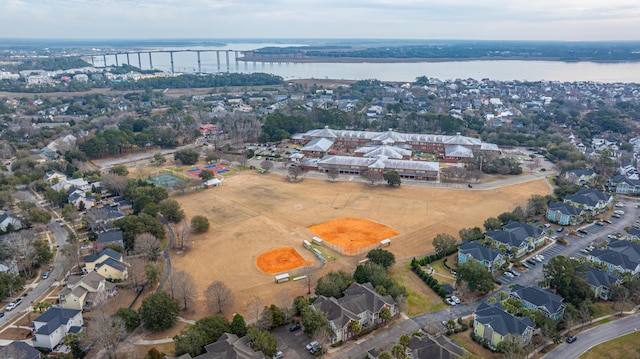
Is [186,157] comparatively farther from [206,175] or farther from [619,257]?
[619,257]

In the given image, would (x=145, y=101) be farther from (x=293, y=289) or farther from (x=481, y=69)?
(x=481, y=69)

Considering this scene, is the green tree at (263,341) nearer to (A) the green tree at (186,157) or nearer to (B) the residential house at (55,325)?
(B) the residential house at (55,325)

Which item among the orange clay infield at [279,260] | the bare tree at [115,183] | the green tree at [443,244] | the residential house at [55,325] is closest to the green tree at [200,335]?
the residential house at [55,325]

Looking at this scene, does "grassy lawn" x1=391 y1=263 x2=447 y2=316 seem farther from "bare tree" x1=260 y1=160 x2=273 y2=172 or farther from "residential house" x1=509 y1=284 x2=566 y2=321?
"bare tree" x1=260 y1=160 x2=273 y2=172

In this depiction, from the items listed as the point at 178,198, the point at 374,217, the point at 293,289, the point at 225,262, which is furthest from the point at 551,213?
the point at 178,198

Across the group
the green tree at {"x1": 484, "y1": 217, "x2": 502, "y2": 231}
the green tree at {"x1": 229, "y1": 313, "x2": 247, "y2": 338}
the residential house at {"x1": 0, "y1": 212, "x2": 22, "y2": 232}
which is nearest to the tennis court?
the residential house at {"x1": 0, "y1": 212, "x2": 22, "y2": 232}

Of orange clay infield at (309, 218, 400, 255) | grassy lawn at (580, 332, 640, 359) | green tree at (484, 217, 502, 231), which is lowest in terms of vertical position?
orange clay infield at (309, 218, 400, 255)
